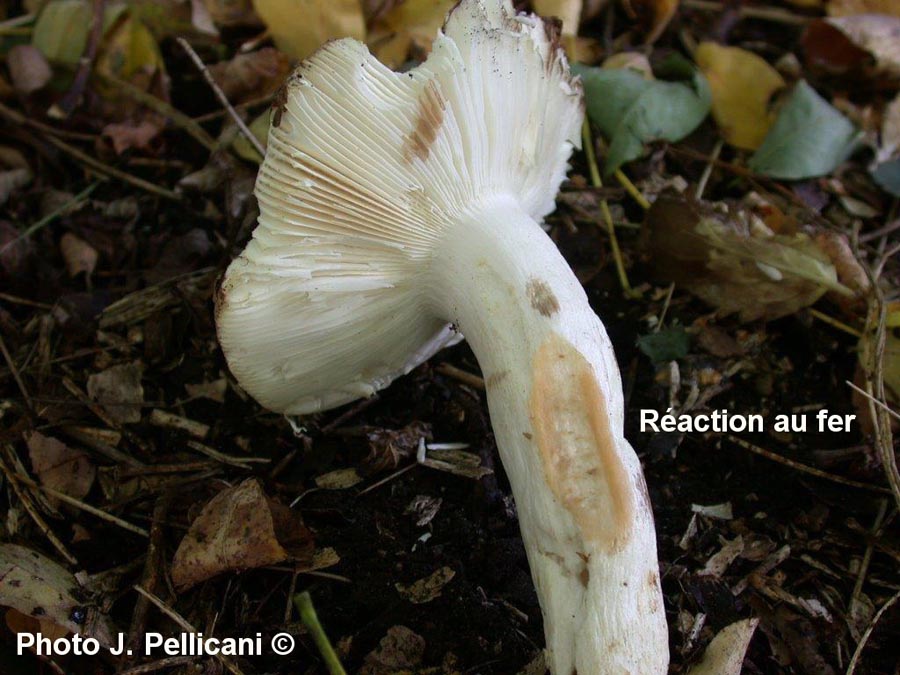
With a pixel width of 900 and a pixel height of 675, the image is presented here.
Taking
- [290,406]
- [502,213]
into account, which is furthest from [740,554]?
[290,406]

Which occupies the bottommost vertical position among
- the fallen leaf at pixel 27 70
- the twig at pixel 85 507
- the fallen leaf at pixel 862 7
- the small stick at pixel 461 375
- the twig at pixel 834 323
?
the twig at pixel 85 507

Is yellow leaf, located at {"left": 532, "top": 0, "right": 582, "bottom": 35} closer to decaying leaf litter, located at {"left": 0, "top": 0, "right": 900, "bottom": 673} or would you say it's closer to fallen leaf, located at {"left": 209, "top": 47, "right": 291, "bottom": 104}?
decaying leaf litter, located at {"left": 0, "top": 0, "right": 900, "bottom": 673}

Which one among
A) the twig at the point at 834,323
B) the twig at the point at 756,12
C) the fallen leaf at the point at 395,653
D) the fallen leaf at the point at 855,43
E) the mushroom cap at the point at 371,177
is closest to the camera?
the mushroom cap at the point at 371,177

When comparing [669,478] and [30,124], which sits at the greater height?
[30,124]

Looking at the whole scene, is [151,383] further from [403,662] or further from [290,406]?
[403,662]

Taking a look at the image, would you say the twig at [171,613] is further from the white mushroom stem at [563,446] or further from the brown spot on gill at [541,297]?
the brown spot on gill at [541,297]

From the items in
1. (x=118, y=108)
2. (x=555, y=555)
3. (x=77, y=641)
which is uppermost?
(x=118, y=108)

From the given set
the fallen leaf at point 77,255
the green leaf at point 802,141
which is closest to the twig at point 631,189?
the green leaf at point 802,141
